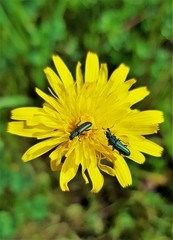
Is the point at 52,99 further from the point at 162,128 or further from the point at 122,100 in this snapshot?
the point at 162,128

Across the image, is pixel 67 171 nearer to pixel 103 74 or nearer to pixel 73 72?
pixel 103 74

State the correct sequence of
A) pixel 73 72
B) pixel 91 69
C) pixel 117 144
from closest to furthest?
pixel 117 144 < pixel 91 69 < pixel 73 72

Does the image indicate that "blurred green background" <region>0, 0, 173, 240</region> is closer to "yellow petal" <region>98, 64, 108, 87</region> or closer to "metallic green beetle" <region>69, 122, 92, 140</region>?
"yellow petal" <region>98, 64, 108, 87</region>

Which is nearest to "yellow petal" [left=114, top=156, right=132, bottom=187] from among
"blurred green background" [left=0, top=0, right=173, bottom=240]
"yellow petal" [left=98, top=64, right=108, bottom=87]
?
"yellow petal" [left=98, top=64, right=108, bottom=87]

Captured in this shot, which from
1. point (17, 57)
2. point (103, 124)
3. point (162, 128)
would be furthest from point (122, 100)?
A: point (17, 57)

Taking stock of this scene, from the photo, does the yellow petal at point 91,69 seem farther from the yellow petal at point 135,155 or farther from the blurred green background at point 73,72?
the blurred green background at point 73,72

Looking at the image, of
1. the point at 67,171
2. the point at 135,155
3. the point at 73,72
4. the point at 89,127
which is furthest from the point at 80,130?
the point at 73,72

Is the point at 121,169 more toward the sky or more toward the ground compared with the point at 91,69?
more toward the ground
